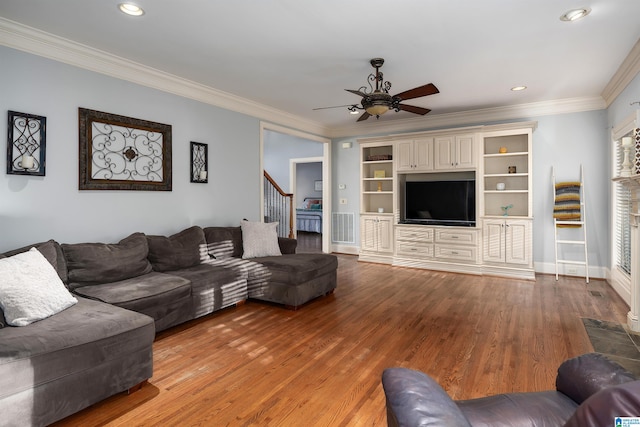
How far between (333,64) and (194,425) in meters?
3.45

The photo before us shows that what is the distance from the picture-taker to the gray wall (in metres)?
3.06

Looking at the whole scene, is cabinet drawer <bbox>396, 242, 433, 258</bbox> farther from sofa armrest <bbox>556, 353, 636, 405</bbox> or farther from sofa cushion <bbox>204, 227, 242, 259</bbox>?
sofa armrest <bbox>556, 353, 636, 405</bbox>

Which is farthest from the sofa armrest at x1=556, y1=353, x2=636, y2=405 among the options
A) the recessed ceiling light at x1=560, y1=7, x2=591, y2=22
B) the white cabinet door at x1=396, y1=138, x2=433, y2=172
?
the white cabinet door at x1=396, y1=138, x2=433, y2=172

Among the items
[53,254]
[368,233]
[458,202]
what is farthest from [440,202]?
[53,254]

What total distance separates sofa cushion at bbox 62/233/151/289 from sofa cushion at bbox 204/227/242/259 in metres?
0.87

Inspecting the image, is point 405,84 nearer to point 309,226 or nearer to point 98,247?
point 98,247

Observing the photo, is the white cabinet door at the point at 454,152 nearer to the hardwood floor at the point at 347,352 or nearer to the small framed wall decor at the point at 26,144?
the hardwood floor at the point at 347,352

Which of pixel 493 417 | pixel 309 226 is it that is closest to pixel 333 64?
pixel 493 417

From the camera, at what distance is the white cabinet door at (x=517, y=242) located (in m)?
5.39

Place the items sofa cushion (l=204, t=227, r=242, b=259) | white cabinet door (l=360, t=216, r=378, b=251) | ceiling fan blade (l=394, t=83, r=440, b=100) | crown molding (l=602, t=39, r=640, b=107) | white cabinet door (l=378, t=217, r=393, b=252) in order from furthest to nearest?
white cabinet door (l=360, t=216, r=378, b=251), white cabinet door (l=378, t=217, r=393, b=252), sofa cushion (l=204, t=227, r=242, b=259), crown molding (l=602, t=39, r=640, b=107), ceiling fan blade (l=394, t=83, r=440, b=100)

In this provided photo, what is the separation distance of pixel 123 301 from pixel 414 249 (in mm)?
4712

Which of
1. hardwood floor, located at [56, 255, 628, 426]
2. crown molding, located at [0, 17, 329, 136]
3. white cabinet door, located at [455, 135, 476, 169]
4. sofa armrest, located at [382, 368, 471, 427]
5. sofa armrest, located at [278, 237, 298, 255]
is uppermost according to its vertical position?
crown molding, located at [0, 17, 329, 136]

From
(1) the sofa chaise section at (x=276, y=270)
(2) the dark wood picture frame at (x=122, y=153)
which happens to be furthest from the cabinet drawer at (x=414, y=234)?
(2) the dark wood picture frame at (x=122, y=153)

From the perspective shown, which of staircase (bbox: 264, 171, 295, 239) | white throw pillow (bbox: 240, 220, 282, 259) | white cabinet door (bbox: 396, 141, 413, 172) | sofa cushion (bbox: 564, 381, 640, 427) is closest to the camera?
sofa cushion (bbox: 564, 381, 640, 427)
